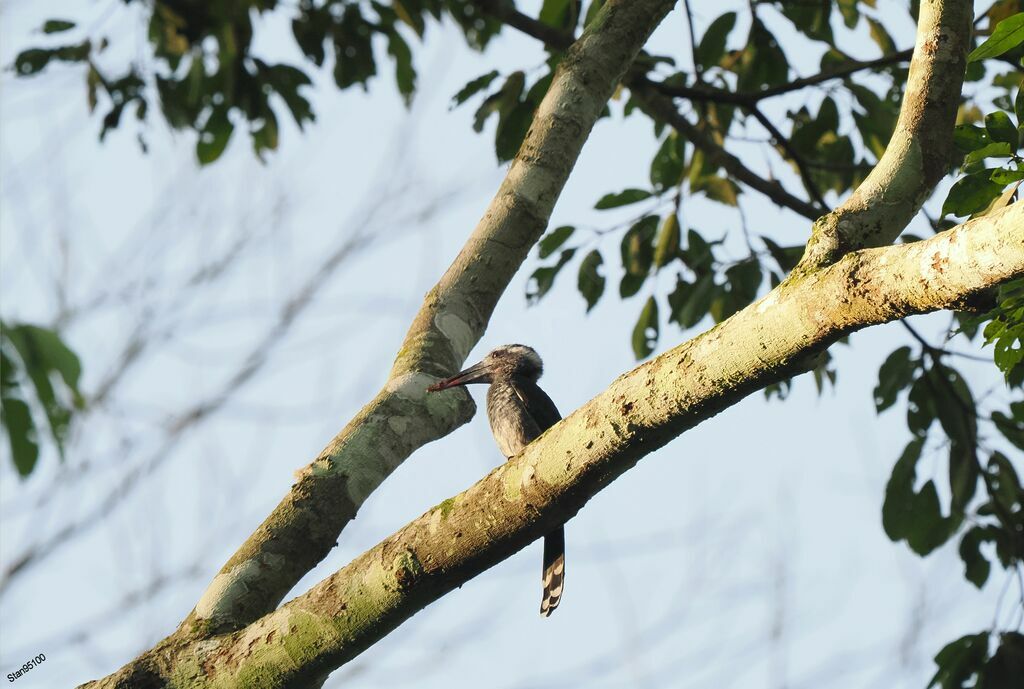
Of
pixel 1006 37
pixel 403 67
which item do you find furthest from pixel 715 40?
pixel 1006 37

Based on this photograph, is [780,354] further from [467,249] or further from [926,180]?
[467,249]

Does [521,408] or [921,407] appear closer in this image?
[921,407]

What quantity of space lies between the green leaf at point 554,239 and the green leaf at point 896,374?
135 cm

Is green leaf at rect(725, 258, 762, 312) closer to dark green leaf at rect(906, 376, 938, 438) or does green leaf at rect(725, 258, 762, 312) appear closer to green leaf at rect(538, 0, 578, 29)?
dark green leaf at rect(906, 376, 938, 438)

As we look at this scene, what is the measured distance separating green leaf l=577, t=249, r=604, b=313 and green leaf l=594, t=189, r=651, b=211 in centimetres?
19

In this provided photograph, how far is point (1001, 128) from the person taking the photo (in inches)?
84.2

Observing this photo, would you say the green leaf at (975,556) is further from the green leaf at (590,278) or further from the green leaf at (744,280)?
the green leaf at (590,278)

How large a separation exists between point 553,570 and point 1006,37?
2679 mm

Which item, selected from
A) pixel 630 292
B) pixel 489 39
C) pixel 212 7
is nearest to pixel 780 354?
pixel 630 292

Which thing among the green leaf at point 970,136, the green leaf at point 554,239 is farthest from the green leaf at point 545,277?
the green leaf at point 970,136

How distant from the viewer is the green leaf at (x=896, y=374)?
418cm

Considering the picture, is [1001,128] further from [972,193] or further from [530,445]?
[530,445]

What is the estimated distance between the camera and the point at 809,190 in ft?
15.0

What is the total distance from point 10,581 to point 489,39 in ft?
11.1
